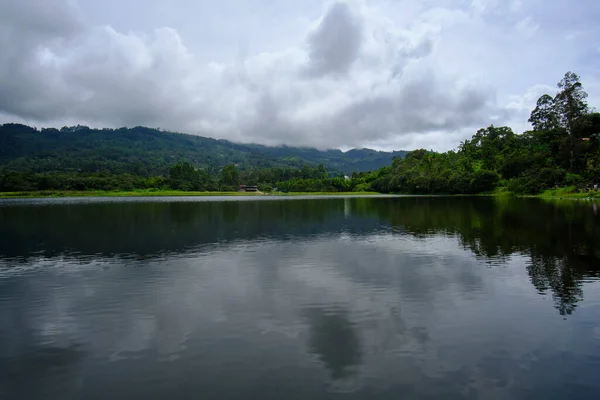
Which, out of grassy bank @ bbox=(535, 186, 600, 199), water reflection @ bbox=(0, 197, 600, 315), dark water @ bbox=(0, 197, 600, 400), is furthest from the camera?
grassy bank @ bbox=(535, 186, 600, 199)

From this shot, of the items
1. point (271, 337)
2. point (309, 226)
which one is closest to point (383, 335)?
point (271, 337)

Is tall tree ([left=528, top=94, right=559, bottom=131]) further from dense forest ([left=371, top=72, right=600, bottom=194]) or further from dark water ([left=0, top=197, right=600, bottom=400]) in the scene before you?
dark water ([left=0, top=197, right=600, bottom=400])

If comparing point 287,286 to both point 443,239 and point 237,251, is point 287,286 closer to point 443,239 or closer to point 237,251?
point 237,251

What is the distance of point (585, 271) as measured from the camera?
1886cm

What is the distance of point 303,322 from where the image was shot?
12.7 m

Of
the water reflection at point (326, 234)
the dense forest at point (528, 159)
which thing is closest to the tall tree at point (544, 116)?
the dense forest at point (528, 159)

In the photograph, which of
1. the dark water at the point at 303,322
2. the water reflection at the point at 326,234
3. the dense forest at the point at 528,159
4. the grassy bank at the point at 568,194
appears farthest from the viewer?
the dense forest at the point at 528,159

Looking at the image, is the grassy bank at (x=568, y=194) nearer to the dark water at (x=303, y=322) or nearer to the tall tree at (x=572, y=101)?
the tall tree at (x=572, y=101)

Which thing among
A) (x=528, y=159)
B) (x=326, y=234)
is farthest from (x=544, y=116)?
(x=326, y=234)

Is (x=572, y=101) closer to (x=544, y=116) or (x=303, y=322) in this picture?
(x=544, y=116)

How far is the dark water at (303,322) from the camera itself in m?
8.95

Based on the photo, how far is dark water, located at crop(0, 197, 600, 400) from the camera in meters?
8.95

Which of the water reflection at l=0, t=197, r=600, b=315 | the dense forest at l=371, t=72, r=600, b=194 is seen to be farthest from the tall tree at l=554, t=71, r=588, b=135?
the water reflection at l=0, t=197, r=600, b=315

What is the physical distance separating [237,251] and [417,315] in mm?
15525
